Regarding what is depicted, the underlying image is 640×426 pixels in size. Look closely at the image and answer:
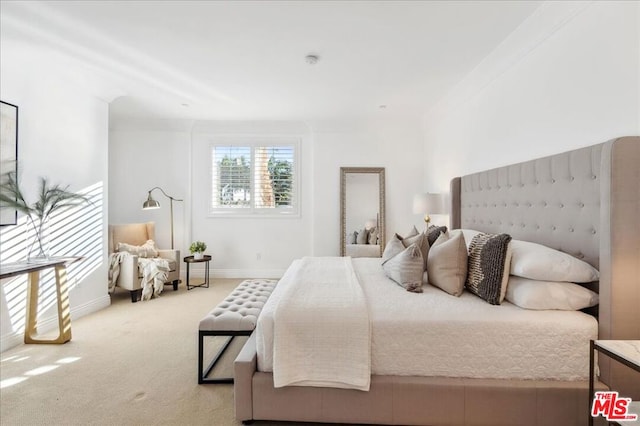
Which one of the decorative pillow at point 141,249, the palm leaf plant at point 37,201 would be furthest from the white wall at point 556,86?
the decorative pillow at point 141,249

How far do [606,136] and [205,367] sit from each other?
3012 mm

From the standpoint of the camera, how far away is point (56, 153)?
3.10m

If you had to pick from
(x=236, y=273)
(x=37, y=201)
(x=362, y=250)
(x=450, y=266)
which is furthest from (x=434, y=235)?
(x=37, y=201)

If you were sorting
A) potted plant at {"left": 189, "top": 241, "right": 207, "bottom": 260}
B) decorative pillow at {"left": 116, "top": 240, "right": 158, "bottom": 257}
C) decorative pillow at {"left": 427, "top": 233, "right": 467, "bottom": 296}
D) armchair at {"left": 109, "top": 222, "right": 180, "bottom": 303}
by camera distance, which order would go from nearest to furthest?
decorative pillow at {"left": 427, "top": 233, "right": 467, "bottom": 296} < armchair at {"left": 109, "top": 222, "right": 180, "bottom": 303} < decorative pillow at {"left": 116, "top": 240, "right": 158, "bottom": 257} < potted plant at {"left": 189, "top": 241, "right": 207, "bottom": 260}

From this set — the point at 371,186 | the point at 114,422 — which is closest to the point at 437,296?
the point at 114,422

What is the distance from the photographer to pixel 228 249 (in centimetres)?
516

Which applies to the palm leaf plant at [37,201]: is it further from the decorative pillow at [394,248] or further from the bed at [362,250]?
the bed at [362,250]

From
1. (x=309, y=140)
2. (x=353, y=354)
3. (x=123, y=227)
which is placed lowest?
(x=353, y=354)

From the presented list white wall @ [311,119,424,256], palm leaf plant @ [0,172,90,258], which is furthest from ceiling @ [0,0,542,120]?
palm leaf plant @ [0,172,90,258]

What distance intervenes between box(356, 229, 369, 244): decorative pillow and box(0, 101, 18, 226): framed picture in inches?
157

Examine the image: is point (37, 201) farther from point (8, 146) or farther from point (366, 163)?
point (366, 163)

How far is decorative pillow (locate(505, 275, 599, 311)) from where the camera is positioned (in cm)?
166

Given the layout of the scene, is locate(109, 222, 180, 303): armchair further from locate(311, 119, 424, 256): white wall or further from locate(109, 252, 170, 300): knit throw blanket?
locate(311, 119, 424, 256): white wall

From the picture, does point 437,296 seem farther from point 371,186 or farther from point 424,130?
point 424,130
